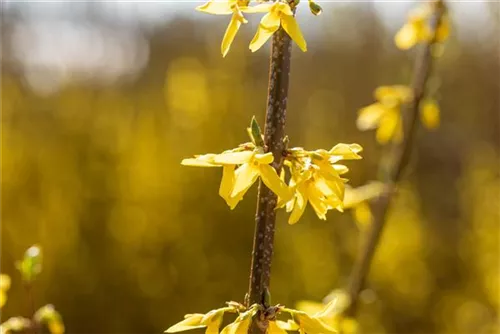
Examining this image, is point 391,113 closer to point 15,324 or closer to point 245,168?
point 245,168

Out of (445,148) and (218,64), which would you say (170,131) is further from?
(445,148)

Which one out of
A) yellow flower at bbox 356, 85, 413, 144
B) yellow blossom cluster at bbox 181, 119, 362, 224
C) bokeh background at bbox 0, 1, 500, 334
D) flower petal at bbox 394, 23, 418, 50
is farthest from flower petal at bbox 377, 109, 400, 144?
bokeh background at bbox 0, 1, 500, 334

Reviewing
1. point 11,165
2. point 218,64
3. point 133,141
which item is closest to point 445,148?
point 218,64

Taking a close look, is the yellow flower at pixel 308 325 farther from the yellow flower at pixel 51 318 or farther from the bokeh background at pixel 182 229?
the bokeh background at pixel 182 229

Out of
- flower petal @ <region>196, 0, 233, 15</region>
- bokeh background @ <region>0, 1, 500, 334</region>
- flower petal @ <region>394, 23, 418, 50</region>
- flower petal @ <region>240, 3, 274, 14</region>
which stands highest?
flower petal @ <region>394, 23, 418, 50</region>

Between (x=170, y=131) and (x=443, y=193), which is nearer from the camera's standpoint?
(x=170, y=131)

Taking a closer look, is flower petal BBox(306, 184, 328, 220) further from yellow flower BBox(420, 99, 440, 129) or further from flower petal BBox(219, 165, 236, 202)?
yellow flower BBox(420, 99, 440, 129)
